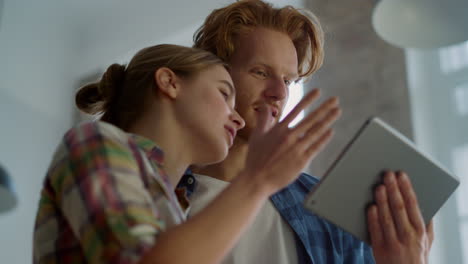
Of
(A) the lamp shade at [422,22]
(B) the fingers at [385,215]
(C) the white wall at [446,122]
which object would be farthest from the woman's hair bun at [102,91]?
(C) the white wall at [446,122]

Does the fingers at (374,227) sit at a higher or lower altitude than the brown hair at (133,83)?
lower

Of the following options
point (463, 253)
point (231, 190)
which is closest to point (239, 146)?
point (231, 190)

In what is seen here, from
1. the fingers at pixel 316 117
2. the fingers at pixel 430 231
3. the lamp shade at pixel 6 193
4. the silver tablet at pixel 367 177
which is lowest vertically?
the lamp shade at pixel 6 193

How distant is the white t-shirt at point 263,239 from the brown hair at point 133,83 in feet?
1.25

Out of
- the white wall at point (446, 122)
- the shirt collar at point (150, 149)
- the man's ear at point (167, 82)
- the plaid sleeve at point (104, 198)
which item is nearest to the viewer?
the plaid sleeve at point (104, 198)

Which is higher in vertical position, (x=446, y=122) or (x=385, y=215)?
(x=385, y=215)

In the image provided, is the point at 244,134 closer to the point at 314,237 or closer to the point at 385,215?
the point at 314,237

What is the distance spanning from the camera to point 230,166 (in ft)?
5.59

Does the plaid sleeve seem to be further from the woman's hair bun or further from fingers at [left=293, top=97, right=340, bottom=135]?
the woman's hair bun

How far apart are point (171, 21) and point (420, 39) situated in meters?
2.08

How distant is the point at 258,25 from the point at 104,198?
1047 millimetres

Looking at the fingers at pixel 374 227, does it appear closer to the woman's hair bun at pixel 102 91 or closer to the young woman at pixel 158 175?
the young woman at pixel 158 175

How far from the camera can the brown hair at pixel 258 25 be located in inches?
69.0

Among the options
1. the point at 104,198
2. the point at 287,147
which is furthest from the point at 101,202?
the point at 287,147
